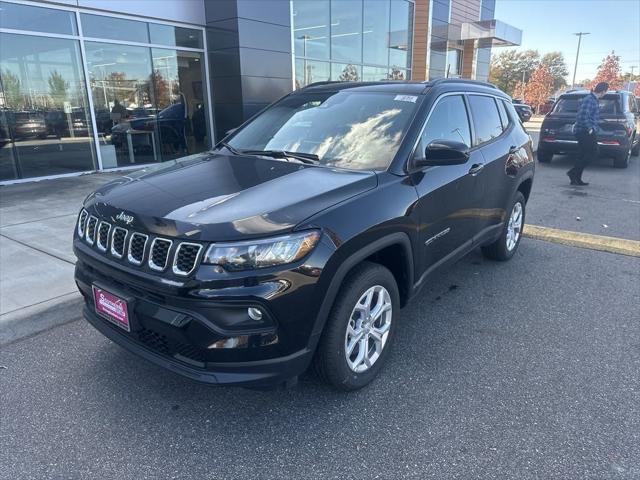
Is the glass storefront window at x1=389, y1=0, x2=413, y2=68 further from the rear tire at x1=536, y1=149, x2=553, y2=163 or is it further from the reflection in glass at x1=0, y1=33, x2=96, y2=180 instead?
the reflection in glass at x1=0, y1=33, x2=96, y2=180

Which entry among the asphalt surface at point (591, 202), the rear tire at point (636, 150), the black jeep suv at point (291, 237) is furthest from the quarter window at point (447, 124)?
the rear tire at point (636, 150)

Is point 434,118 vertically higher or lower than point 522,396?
higher

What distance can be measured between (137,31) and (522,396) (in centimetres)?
1074

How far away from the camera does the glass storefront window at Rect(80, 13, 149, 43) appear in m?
9.56

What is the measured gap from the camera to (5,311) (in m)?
3.73

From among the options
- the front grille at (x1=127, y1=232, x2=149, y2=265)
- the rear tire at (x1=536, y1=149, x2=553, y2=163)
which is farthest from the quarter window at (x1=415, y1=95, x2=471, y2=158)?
the rear tire at (x1=536, y1=149, x2=553, y2=163)

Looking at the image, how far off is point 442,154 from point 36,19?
9.05 metres

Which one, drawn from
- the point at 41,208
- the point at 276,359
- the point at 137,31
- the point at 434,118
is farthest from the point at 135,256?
the point at 137,31

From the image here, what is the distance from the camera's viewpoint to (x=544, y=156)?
1255 centimetres

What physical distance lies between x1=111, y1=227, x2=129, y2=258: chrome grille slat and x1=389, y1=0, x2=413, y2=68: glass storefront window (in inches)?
681

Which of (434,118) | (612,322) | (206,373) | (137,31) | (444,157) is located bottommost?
(612,322)

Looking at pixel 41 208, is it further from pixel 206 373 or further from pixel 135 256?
pixel 206 373

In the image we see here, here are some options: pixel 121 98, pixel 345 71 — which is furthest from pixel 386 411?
pixel 345 71

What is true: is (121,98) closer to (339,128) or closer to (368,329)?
(339,128)
